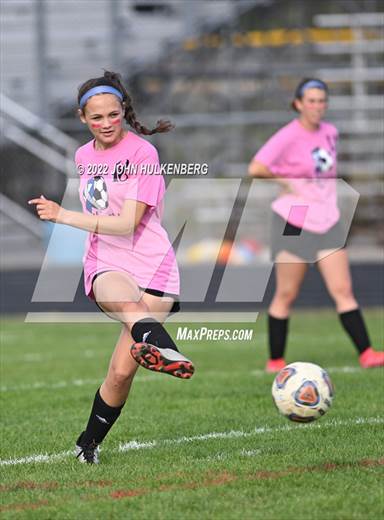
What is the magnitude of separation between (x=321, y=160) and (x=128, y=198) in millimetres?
3924

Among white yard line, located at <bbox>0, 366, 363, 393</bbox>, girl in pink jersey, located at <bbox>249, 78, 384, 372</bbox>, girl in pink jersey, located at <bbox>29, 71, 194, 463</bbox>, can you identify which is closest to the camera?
girl in pink jersey, located at <bbox>29, 71, 194, 463</bbox>

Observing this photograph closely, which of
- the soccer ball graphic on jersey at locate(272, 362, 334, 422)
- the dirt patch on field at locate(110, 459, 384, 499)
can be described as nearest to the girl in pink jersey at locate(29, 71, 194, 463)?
the dirt patch on field at locate(110, 459, 384, 499)

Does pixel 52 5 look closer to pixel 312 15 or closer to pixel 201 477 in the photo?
pixel 312 15

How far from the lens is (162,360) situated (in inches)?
188

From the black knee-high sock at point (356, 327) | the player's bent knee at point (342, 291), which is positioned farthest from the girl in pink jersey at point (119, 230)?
the black knee-high sock at point (356, 327)

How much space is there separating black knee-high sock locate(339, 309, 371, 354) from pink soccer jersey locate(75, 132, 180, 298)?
12.2ft

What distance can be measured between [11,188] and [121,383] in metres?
11.3

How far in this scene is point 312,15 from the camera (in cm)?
1991

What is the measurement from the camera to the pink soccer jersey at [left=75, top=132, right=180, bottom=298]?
524 centimetres

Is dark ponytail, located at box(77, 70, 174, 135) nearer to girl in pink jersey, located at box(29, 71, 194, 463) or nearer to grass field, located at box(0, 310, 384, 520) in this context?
girl in pink jersey, located at box(29, 71, 194, 463)

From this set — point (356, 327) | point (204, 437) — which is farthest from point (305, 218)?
point (204, 437)

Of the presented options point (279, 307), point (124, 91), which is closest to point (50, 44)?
point (279, 307)

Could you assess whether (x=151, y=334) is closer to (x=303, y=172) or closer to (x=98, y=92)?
(x=98, y=92)

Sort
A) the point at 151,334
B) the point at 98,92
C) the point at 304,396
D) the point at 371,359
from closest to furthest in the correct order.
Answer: the point at 151,334
the point at 98,92
the point at 304,396
the point at 371,359
